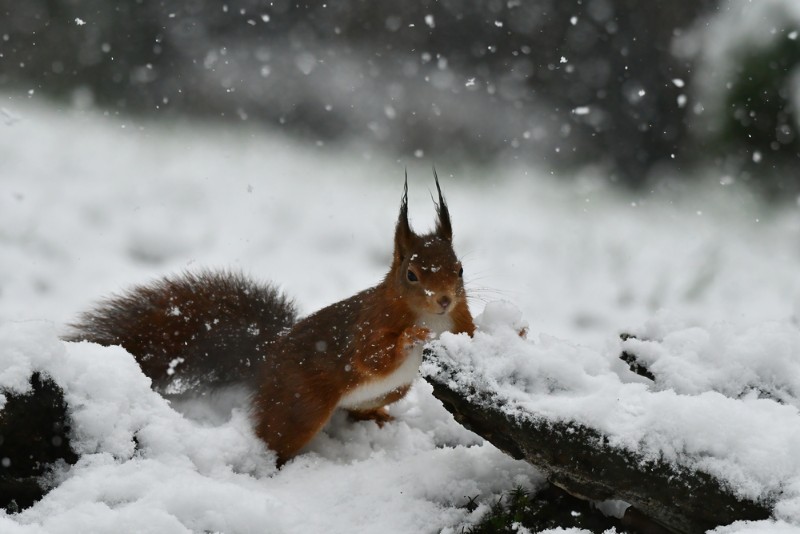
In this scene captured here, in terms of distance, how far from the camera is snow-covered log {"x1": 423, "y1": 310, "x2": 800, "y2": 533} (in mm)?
1461

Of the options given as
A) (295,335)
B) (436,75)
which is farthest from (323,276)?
(436,75)

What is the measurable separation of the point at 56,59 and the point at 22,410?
469cm

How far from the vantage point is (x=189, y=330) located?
7.91 ft

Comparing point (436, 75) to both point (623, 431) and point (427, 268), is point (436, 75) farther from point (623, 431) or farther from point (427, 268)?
point (623, 431)

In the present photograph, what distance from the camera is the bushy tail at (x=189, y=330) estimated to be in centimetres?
232

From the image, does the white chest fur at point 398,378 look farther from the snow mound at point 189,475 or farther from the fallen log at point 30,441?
the fallen log at point 30,441

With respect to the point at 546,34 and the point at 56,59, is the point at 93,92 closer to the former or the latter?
the point at 56,59

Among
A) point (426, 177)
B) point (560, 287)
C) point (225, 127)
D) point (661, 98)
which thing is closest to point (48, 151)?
point (225, 127)

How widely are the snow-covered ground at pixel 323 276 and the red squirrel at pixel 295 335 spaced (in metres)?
0.10

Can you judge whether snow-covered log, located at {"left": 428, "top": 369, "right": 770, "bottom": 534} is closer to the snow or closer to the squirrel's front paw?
the snow

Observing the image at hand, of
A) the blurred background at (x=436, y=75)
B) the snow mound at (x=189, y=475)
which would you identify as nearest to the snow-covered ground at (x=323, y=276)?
the snow mound at (x=189, y=475)

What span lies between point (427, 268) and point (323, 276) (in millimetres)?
2186

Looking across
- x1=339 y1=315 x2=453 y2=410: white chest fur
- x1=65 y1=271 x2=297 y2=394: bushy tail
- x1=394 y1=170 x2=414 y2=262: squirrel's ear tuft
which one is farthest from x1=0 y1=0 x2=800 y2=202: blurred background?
x1=339 y1=315 x2=453 y2=410: white chest fur

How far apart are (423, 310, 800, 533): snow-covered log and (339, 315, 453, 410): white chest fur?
29cm
